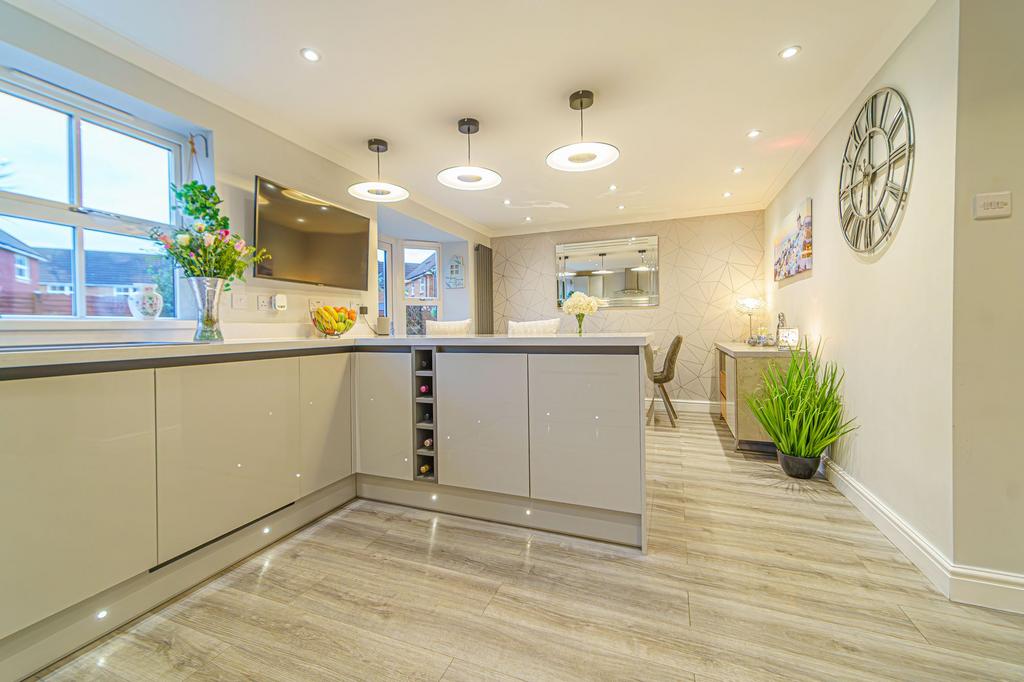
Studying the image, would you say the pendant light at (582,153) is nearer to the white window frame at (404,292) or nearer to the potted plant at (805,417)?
the potted plant at (805,417)

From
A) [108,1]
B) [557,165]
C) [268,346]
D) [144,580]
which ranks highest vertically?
[108,1]

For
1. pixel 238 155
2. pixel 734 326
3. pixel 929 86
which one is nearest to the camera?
pixel 929 86

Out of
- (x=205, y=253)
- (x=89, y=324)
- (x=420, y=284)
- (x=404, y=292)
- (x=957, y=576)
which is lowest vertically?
(x=957, y=576)

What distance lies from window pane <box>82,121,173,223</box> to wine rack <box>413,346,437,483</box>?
1743 mm

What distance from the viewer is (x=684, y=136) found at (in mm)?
3205

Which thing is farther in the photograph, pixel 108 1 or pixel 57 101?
pixel 57 101

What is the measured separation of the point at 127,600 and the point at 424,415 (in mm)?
1365

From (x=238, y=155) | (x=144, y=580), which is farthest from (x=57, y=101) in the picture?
(x=144, y=580)

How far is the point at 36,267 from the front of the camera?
6.20 ft

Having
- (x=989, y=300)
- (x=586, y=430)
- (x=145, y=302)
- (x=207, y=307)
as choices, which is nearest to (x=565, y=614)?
(x=586, y=430)

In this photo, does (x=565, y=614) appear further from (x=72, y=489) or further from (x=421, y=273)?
(x=421, y=273)

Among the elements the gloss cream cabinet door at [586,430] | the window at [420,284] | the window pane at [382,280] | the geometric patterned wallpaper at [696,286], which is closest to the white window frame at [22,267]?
the gloss cream cabinet door at [586,430]

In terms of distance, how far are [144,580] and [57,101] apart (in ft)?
7.45

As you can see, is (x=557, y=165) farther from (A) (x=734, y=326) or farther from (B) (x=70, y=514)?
(A) (x=734, y=326)
